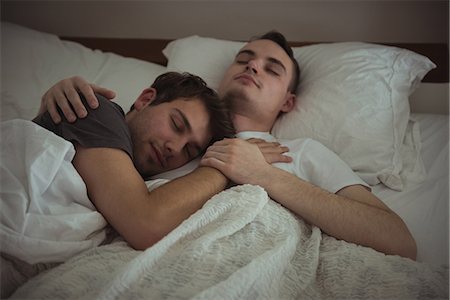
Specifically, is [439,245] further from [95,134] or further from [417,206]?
[95,134]

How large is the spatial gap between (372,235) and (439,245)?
190mm

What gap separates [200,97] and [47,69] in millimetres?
722

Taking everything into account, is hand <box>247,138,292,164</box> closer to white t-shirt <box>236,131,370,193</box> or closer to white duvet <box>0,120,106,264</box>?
white t-shirt <box>236,131,370,193</box>

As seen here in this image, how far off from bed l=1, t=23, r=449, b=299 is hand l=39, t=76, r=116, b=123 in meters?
0.20

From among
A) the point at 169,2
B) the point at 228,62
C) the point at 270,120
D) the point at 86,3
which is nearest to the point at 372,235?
the point at 270,120

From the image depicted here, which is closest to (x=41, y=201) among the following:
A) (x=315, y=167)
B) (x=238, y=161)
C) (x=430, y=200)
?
(x=238, y=161)

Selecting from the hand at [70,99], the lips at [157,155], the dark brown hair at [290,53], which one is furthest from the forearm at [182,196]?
the dark brown hair at [290,53]

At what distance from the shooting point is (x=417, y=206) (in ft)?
3.29

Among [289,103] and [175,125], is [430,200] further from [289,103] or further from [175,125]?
[175,125]

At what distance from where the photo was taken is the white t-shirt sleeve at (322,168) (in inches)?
38.1

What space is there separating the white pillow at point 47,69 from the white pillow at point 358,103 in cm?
19

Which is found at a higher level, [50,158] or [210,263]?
[50,158]

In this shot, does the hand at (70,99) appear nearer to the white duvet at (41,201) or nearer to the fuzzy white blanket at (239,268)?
the white duvet at (41,201)

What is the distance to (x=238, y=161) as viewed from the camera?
88cm
